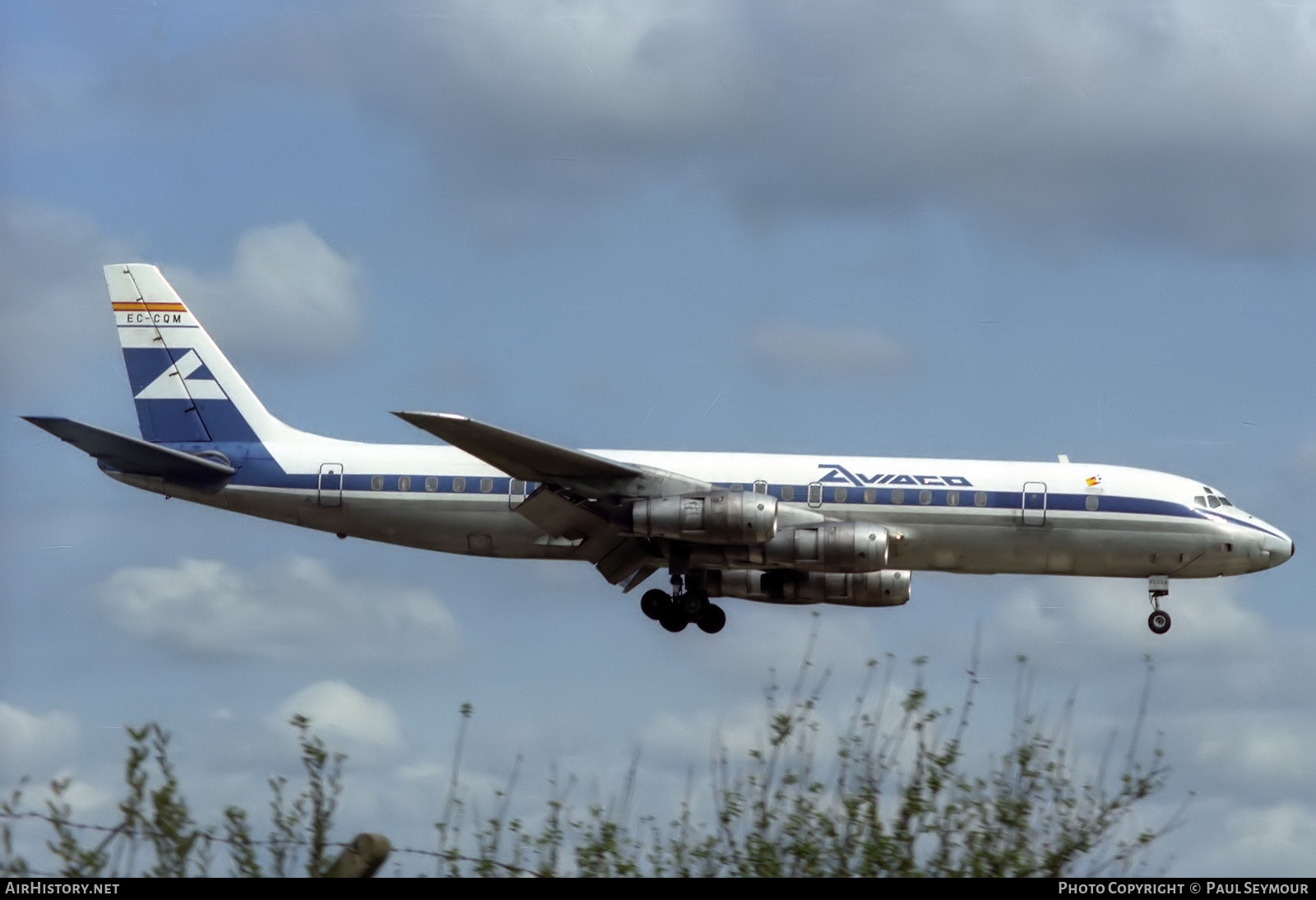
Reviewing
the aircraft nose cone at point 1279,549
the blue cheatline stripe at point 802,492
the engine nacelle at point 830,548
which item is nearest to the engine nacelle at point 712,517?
the engine nacelle at point 830,548

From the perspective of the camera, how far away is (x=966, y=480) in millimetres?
38750

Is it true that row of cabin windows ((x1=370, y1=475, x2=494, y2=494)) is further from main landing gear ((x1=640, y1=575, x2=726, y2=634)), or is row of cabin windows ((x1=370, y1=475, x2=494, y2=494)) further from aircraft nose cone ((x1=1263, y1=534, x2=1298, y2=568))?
aircraft nose cone ((x1=1263, y1=534, x2=1298, y2=568))

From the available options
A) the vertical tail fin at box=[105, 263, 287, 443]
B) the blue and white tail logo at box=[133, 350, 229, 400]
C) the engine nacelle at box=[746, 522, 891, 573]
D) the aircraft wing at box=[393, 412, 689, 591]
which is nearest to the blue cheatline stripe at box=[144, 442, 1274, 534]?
the aircraft wing at box=[393, 412, 689, 591]

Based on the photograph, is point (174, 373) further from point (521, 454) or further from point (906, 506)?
point (906, 506)

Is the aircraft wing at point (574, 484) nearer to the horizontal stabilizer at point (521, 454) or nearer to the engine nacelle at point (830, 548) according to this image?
the horizontal stabilizer at point (521, 454)

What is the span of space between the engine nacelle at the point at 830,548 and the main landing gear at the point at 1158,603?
8227mm

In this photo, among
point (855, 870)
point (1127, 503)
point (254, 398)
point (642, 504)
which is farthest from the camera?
point (254, 398)

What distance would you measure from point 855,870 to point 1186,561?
30948mm

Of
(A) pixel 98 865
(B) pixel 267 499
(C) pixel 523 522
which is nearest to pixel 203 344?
(B) pixel 267 499

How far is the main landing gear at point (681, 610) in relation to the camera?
39781 millimetres

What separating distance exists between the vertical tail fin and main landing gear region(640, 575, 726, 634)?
1078 cm

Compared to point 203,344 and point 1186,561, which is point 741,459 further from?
point 203,344
